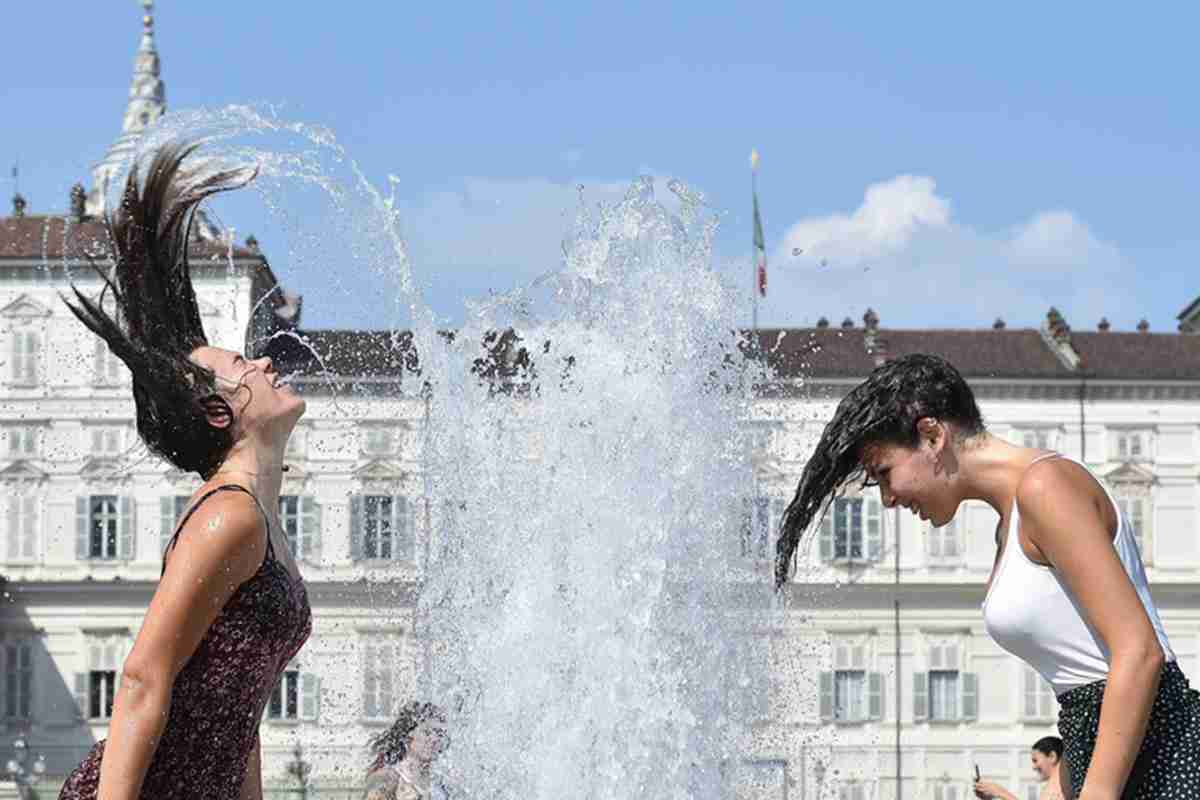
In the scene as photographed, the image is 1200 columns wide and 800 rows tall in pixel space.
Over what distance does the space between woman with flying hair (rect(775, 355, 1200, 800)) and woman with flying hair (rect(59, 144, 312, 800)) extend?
854 millimetres

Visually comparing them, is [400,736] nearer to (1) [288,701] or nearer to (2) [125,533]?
(1) [288,701]

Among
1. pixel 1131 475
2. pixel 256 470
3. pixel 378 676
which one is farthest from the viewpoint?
pixel 1131 475

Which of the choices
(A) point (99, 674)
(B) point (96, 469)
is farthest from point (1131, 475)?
(A) point (99, 674)

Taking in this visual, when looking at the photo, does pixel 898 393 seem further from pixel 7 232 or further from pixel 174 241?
pixel 7 232

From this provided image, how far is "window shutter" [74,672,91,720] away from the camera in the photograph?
161ft

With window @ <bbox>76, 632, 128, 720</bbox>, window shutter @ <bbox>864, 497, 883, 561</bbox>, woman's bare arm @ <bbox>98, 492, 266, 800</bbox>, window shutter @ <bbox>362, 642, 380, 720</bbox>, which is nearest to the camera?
woman's bare arm @ <bbox>98, 492, 266, 800</bbox>

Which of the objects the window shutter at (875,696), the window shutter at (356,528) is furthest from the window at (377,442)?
the window shutter at (875,696)

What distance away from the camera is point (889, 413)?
3.46 meters

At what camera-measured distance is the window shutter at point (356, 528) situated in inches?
1965

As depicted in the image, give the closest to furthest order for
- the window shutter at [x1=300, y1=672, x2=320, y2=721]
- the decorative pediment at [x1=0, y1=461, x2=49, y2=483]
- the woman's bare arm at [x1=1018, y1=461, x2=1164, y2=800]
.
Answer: the woman's bare arm at [x1=1018, y1=461, x2=1164, y2=800] < the window shutter at [x1=300, y1=672, x2=320, y2=721] < the decorative pediment at [x1=0, y1=461, x2=49, y2=483]

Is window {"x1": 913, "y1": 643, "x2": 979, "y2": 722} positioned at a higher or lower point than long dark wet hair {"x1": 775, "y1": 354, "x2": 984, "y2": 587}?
lower

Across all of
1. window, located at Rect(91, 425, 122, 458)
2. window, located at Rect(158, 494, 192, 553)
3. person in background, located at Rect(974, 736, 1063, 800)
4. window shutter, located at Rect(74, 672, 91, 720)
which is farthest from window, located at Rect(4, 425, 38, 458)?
person in background, located at Rect(974, 736, 1063, 800)

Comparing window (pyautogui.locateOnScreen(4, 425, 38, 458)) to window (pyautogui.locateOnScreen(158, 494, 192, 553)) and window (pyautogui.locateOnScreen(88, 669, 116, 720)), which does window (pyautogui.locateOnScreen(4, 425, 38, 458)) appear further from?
window (pyautogui.locateOnScreen(88, 669, 116, 720))

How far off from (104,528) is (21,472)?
252cm
